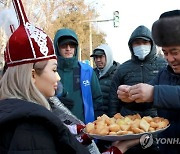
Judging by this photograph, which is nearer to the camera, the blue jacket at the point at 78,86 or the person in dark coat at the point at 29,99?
the person in dark coat at the point at 29,99

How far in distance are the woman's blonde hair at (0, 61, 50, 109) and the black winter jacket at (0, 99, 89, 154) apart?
175 millimetres

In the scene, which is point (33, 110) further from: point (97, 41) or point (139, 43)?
point (97, 41)

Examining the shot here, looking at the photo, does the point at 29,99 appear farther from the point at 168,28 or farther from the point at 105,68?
the point at 105,68

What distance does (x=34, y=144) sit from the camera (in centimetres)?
145

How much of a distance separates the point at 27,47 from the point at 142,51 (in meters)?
2.24

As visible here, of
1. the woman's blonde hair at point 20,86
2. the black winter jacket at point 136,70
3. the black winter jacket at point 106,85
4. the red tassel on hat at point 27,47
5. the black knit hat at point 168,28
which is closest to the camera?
the woman's blonde hair at point 20,86

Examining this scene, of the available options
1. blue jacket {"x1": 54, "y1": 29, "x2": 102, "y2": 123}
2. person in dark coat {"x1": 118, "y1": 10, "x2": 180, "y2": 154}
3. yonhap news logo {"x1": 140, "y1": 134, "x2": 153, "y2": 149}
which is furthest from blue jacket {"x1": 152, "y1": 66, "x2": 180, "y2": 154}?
blue jacket {"x1": 54, "y1": 29, "x2": 102, "y2": 123}

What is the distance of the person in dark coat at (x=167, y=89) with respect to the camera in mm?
2105

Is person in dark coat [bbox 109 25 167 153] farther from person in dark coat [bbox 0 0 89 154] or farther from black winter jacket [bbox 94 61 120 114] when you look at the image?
person in dark coat [bbox 0 0 89 154]

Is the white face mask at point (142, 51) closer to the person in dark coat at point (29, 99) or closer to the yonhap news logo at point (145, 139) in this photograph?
the yonhap news logo at point (145, 139)

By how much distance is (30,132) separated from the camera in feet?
4.78

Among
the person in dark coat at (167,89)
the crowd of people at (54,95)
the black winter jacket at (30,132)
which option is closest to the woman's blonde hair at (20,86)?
the crowd of people at (54,95)

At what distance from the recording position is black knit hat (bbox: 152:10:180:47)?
229 centimetres

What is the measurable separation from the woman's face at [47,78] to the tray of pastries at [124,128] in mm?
403
